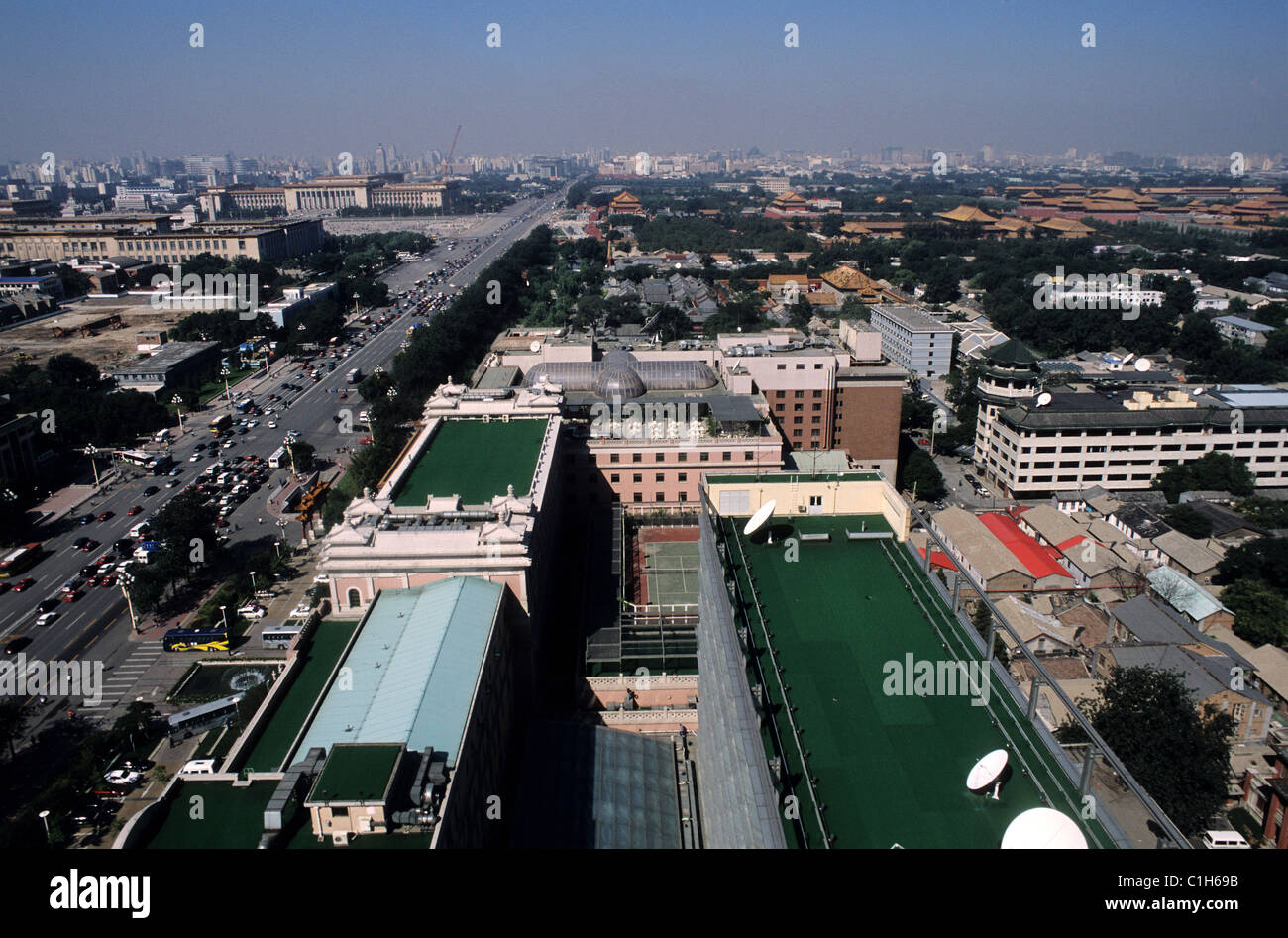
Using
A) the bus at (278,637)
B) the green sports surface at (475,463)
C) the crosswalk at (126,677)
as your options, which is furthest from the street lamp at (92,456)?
the green sports surface at (475,463)

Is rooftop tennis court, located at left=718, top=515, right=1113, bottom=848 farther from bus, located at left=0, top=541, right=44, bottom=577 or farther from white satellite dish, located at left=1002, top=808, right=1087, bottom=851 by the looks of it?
bus, located at left=0, top=541, right=44, bottom=577

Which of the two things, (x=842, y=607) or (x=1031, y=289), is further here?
(x=1031, y=289)

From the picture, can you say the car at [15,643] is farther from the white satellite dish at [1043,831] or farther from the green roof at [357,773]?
the white satellite dish at [1043,831]
